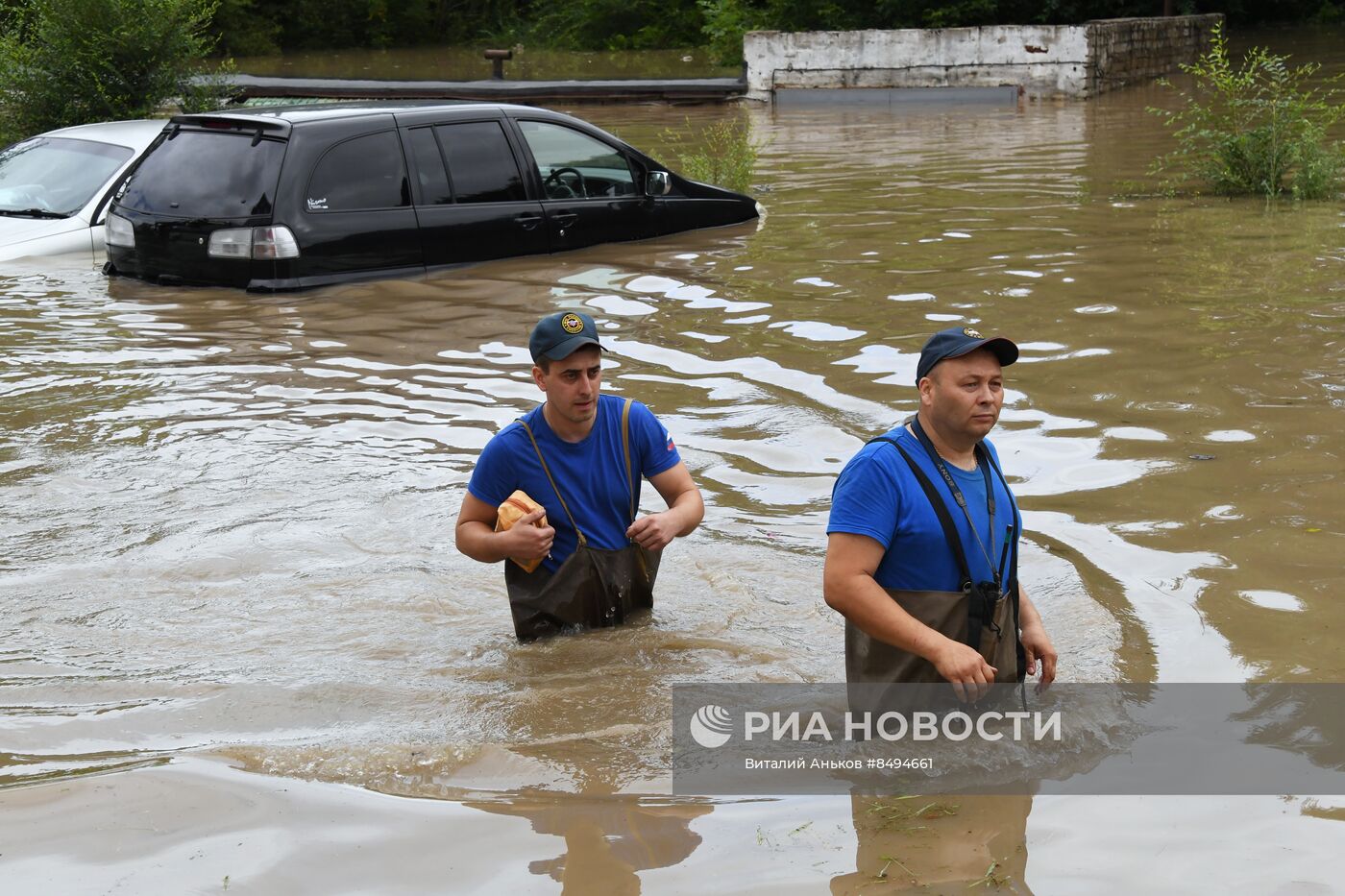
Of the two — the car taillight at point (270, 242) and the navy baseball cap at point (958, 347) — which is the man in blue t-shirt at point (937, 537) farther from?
the car taillight at point (270, 242)

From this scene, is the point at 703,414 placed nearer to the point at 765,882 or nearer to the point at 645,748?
the point at 645,748

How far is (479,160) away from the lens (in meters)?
11.9

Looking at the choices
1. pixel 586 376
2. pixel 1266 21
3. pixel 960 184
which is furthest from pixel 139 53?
pixel 1266 21

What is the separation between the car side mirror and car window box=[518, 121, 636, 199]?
14cm

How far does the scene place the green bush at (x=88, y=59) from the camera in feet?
53.3

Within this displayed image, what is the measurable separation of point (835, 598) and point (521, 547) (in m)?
1.31

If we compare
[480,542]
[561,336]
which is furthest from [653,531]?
[561,336]

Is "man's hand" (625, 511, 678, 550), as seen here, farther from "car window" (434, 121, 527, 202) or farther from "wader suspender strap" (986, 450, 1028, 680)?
"car window" (434, 121, 527, 202)

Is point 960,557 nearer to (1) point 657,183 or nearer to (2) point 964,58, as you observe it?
(1) point 657,183

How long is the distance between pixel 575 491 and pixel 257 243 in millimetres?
6499

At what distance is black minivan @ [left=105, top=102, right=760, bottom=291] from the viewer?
10961 mm

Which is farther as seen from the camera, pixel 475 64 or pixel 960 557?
pixel 475 64

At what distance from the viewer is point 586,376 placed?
200 inches

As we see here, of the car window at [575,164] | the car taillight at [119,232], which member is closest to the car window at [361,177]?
the car window at [575,164]
